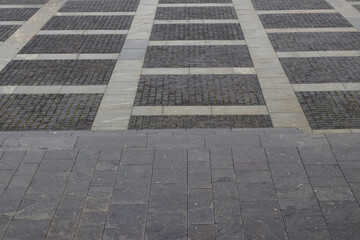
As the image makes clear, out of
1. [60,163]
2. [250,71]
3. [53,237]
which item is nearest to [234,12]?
[250,71]

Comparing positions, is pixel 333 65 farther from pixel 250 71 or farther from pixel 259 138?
pixel 259 138

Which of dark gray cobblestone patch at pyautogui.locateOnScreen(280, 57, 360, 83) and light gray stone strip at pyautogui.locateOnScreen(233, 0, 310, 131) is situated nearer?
light gray stone strip at pyautogui.locateOnScreen(233, 0, 310, 131)

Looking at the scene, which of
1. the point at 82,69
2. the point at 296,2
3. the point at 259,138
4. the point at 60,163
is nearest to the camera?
the point at 60,163

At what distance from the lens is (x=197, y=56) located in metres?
12.6

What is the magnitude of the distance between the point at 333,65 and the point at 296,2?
606 cm

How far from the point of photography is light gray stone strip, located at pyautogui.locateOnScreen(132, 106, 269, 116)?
31.9ft

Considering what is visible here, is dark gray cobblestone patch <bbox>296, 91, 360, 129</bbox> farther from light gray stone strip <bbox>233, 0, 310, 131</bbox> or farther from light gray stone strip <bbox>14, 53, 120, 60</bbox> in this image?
light gray stone strip <bbox>14, 53, 120, 60</bbox>

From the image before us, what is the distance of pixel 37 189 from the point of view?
261 inches

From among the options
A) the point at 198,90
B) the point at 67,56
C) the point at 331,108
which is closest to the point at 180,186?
the point at 198,90

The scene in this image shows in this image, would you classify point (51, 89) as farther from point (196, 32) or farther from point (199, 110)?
point (196, 32)

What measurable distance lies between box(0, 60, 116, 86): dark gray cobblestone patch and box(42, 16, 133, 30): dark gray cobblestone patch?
2871 millimetres

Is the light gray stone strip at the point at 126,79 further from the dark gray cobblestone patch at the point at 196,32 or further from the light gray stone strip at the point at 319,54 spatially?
the light gray stone strip at the point at 319,54

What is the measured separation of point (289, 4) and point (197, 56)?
6.30m

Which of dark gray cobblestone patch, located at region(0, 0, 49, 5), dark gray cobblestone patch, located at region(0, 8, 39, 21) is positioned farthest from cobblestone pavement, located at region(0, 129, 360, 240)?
dark gray cobblestone patch, located at region(0, 0, 49, 5)
